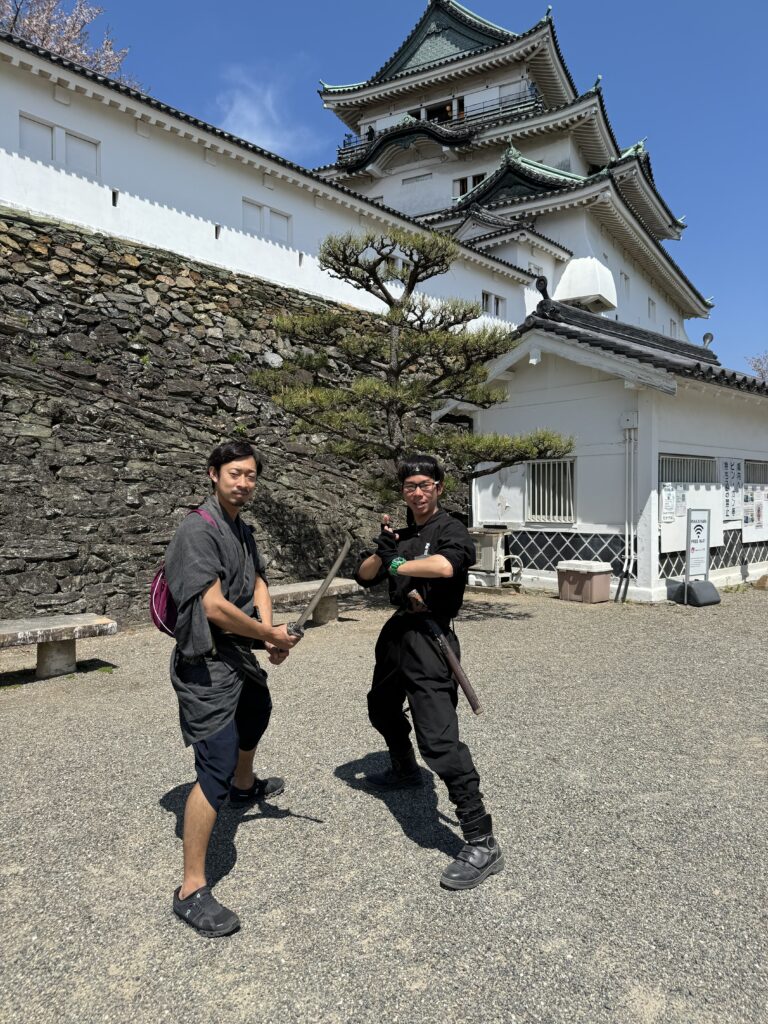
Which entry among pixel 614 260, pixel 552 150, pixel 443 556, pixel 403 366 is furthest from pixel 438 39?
pixel 443 556

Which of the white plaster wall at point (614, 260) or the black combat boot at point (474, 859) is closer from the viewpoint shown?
the black combat boot at point (474, 859)

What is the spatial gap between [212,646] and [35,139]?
10.1 metres

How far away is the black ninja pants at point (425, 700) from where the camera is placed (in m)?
Answer: 2.82

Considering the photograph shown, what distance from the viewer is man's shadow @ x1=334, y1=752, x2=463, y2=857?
10.3 feet

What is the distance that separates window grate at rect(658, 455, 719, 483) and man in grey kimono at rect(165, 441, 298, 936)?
837 cm

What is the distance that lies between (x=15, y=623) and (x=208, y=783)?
4.62m

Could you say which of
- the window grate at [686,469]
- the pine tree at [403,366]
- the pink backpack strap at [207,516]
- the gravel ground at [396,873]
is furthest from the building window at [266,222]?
the pink backpack strap at [207,516]

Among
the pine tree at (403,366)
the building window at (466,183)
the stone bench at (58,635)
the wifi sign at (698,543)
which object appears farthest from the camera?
the building window at (466,183)

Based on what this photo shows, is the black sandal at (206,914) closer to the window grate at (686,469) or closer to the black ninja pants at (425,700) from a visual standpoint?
the black ninja pants at (425,700)

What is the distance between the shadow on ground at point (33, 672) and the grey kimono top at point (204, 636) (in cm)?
432

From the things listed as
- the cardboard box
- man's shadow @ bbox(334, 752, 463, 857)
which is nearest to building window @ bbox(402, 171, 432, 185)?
the cardboard box

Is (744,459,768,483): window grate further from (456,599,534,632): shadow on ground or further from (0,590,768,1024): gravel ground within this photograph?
(0,590,768,1024): gravel ground

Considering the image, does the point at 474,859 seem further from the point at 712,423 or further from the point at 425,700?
the point at 712,423

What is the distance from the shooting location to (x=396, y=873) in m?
2.85
